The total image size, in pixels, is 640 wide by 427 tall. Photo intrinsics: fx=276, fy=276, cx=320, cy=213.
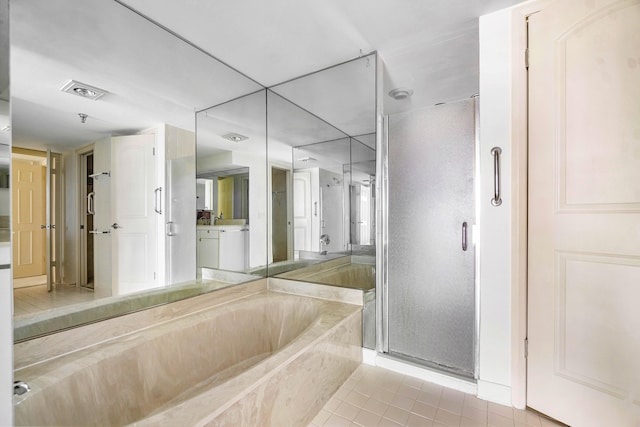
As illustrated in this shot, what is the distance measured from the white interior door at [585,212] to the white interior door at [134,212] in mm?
2032

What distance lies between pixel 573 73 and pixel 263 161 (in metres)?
2.01

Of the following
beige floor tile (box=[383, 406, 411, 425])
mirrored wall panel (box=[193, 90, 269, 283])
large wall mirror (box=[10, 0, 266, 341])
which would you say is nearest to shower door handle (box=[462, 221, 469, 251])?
beige floor tile (box=[383, 406, 411, 425])

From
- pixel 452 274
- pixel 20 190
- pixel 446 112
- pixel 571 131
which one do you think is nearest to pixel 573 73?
pixel 571 131

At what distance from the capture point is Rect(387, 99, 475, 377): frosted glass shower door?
1596 millimetres

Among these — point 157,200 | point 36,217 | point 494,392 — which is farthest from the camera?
point 157,200

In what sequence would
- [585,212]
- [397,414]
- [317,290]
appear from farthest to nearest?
[317,290]
[397,414]
[585,212]

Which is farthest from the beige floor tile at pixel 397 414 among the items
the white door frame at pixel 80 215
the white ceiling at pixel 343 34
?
the white ceiling at pixel 343 34

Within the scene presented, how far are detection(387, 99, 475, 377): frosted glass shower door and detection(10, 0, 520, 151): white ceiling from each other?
436 millimetres

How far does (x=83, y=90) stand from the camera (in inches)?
49.9

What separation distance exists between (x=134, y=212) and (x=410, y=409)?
5.79ft

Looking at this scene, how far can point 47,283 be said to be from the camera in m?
1.17

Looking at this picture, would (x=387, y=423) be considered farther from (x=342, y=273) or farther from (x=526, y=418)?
(x=342, y=273)

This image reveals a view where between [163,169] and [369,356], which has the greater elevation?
[163,169]

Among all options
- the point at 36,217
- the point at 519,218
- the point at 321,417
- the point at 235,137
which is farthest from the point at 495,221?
the point at 36,217
